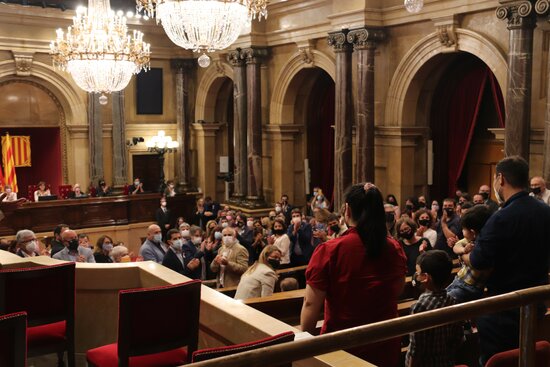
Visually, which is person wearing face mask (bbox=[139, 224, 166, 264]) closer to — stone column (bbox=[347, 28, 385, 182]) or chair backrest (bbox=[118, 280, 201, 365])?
chair backrest (bbox=[118, 280, 201, 365])

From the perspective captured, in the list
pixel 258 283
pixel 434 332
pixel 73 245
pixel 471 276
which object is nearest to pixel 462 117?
pixel 73 245

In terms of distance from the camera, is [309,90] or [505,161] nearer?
[505,161]

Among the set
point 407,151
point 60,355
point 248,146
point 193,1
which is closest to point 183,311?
point 60,355

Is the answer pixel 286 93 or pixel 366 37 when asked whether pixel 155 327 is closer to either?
pixel 366 37

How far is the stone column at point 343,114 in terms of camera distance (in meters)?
13.2

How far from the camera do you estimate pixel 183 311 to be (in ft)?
12.3

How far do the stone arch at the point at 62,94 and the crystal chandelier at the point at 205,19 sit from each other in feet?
33.4

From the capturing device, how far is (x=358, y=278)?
297cm

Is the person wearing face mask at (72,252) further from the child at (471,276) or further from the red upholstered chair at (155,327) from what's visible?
the child at (471,276)

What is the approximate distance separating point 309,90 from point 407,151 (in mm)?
4212

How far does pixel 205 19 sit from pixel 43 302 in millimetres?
4970

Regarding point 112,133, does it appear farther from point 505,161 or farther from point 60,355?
point 505,161

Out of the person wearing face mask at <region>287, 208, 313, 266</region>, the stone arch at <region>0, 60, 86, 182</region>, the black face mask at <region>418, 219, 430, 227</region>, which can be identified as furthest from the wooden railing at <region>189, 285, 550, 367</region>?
the stone arch at <region>0, 60, 86, 182</region>

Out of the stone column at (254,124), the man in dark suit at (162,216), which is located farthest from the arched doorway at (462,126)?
the man in dark suit at (162,216)
